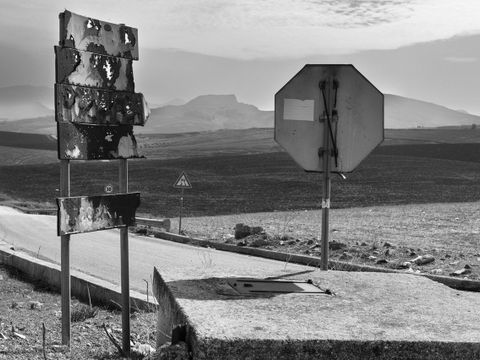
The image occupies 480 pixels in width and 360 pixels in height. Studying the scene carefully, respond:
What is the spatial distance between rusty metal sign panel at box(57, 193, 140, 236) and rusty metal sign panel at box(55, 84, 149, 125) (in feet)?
1.90

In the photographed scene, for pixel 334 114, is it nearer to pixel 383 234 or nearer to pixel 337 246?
pixel 337 246

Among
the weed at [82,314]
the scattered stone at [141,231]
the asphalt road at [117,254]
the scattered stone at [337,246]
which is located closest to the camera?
the weed at [82,314]

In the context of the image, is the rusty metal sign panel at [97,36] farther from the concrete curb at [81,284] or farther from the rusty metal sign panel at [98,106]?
the concrete curb at [81,284]

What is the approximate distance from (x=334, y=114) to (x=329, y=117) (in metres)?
0.05

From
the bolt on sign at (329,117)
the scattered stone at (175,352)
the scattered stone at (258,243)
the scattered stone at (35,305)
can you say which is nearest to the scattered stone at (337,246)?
the scattered stone at (258,243)

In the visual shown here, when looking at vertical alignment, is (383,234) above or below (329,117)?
below

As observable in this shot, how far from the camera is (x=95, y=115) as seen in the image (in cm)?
479

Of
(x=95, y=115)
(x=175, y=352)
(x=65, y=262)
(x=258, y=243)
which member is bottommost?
(x=258, y=243)

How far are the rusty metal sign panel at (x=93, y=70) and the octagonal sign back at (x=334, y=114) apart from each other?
4.32ft

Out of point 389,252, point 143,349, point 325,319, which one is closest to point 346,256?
point 389,252

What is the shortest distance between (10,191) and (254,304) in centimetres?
3628

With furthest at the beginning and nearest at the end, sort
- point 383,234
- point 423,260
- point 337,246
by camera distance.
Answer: point 383,234 < point 337,246 < point 423,260

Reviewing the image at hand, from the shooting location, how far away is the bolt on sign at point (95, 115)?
4.59m

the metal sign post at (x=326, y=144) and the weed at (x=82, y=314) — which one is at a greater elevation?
the metal sign post at (x=326, y=144)
